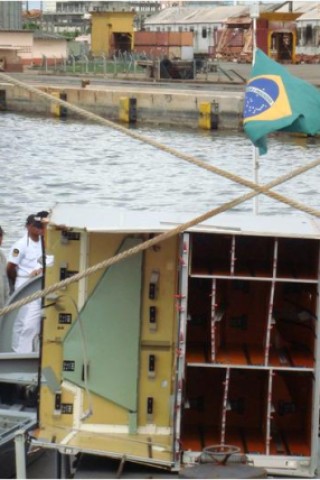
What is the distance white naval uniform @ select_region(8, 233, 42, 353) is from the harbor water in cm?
1056

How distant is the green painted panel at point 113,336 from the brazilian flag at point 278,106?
47.9 inches

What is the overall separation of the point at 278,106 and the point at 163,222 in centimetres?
111

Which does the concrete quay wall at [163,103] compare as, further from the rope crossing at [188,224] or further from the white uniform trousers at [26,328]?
the rope crossing at [188,224]

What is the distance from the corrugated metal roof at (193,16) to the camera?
3536 inches

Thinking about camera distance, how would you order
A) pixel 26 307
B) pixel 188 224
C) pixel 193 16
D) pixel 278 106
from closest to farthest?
1. pixel 188 224
2. pixel 278 106
3. pixel 26 307
4. pixel 193 16

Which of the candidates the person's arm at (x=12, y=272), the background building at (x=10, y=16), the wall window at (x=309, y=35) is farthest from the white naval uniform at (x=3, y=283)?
the wall window at (x=309, y=35)

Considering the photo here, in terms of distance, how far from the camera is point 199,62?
222 ft

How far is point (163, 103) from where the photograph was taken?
48.9 m

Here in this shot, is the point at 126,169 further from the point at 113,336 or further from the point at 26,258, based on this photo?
the point at 113,336

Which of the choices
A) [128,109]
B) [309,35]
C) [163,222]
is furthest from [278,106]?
[309,35]

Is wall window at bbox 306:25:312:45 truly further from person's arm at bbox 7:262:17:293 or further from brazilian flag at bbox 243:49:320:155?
brazilian flag at bbox 243:49:320:155

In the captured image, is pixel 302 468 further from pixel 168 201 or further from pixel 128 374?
pixel 168 201

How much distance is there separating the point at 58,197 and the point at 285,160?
911cm

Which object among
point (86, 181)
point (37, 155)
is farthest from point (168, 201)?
point (37, 155)
